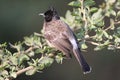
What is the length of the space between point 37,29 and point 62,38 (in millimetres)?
6294

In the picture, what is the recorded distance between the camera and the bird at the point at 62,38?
542cm

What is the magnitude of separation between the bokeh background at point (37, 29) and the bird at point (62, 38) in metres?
4.71

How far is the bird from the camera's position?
542 cm

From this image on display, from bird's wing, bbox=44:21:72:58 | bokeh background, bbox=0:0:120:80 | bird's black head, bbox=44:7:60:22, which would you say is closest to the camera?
bird's wing, bbox=44:21:72:58

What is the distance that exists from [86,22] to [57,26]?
81 cm

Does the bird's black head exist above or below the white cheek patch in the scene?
above

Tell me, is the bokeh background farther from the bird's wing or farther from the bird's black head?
the bird's wing

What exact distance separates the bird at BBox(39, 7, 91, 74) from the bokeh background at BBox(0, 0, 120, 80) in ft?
15.5

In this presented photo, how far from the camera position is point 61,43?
5.60 meters

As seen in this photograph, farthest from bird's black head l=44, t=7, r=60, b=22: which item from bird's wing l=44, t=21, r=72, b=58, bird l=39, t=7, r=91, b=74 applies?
bird's wing l=44, t=21, r=72, b=58

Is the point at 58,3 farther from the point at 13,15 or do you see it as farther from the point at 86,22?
the point at 86,22

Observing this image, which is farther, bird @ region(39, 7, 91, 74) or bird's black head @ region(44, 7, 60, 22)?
bird's black head @ region(44, 7, 60, 22)

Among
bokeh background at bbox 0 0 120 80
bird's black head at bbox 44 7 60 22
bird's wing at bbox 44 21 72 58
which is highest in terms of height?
bokeh background at bbox 0 0 120 80

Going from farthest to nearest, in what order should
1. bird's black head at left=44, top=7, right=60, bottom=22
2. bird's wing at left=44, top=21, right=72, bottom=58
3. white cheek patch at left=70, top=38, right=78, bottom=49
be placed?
1. bird's black head at left=44, top=7, right=60, bottom=22
2. bird's wing at left=44, top=21, right=72, bottom=58
3. white cheek patch at left=70, top=38, right=78, bottom=49
